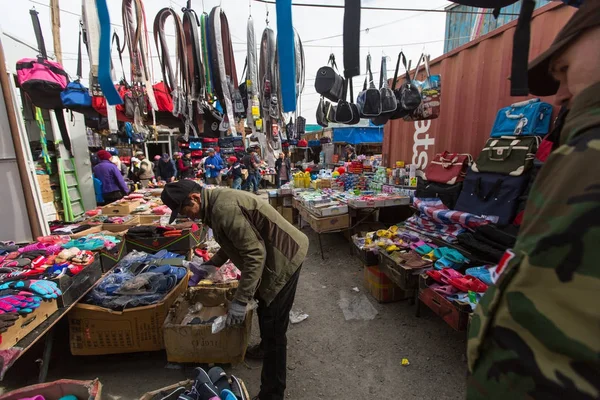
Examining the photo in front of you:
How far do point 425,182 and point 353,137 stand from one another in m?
9.11

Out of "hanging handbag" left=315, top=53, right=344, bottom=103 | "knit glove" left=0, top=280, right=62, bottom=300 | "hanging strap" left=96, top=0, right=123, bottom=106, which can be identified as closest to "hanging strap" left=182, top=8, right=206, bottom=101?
"hanging strap" left=96, top=0, right=123, bottom=106

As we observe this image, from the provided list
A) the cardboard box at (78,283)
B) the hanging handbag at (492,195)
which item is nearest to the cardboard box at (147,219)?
the cardboard box at (78,283)

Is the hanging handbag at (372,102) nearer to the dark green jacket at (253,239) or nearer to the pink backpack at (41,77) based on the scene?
the dark green jacket at (253,239)

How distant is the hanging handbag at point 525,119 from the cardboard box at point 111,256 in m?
4.78

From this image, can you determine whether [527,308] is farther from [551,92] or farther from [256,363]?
[256,363]

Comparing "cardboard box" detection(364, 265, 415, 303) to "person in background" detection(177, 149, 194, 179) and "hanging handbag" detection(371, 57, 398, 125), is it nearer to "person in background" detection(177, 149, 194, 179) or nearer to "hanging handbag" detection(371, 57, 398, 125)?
"hanging handbag" detection(371, 57, 398, 125)

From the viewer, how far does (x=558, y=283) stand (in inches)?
22.3

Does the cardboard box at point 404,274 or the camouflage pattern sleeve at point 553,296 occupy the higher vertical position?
the camouflage pattern sleeve at point 553,296

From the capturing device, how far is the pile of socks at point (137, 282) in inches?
100

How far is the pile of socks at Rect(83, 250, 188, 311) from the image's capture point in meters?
2.54

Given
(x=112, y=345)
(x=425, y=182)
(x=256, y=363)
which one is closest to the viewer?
(x=112, y=345)

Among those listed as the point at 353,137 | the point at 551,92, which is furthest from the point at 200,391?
the point at 353,137

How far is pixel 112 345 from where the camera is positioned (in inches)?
100

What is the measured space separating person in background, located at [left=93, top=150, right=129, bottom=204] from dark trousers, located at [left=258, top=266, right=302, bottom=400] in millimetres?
5824
